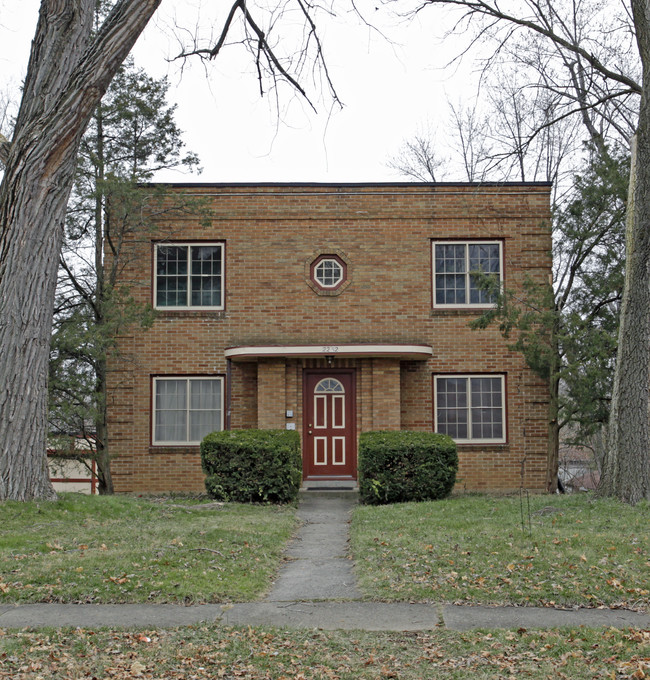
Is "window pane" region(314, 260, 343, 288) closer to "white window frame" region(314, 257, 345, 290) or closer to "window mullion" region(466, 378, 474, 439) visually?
"white window frame" region(314, 257, 345, 290)

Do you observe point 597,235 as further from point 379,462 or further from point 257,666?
point 257,666

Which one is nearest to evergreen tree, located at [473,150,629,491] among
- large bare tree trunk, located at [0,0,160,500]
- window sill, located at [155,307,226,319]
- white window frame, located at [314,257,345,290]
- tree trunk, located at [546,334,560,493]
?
tree trunk, located at [546,334,560,493]

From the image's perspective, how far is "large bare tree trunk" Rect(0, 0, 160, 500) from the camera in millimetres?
10086

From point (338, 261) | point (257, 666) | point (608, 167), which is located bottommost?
point (257, 666)

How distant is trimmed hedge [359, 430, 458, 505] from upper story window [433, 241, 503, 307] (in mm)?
4678

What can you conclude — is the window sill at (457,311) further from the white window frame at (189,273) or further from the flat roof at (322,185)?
the white window frame at (189,273)

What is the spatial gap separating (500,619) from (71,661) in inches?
125

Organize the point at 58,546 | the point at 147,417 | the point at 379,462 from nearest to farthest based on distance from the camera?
the point at 58,546 < the point at 379,462 < the point at 147,417

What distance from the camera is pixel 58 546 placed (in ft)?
27.9

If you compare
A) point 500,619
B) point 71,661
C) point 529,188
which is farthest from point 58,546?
point 529,188

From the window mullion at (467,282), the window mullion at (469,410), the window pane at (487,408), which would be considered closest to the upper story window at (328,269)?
the window mullion at (467,282)

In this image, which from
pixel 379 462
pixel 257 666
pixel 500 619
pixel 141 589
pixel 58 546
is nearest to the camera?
pixel 257 666

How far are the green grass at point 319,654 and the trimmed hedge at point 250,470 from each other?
7.93 meters

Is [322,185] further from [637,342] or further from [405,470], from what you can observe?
[637,342]
